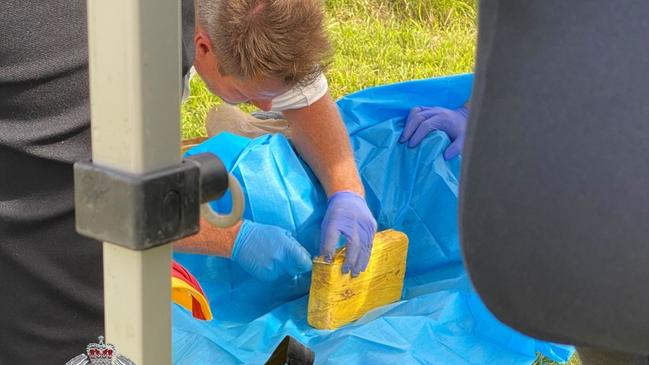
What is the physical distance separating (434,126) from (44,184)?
1.12 m

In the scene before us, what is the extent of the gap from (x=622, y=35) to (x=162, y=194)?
361mm

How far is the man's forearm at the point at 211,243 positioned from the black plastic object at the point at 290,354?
0.56 m

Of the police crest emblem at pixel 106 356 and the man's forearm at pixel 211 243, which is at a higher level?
the police crest emblem at pixel 106 356

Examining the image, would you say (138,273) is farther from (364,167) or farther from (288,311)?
(364,167)

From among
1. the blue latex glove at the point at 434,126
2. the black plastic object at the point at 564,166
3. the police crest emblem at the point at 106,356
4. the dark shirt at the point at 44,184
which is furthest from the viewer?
the blue latex glove at the point at 434,126

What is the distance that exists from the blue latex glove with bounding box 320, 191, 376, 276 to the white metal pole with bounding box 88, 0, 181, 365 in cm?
109

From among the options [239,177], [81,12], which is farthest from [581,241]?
[239,177]

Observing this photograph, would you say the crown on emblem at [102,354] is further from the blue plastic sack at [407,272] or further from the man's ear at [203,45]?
the man's ear at [203,45]

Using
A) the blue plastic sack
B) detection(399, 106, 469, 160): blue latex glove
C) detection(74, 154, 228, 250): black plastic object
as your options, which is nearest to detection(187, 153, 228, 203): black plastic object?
detection(74, 154, 228, 250): black plastic object

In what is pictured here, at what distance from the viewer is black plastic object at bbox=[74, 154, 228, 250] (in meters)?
0.73

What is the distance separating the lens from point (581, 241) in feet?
2.26

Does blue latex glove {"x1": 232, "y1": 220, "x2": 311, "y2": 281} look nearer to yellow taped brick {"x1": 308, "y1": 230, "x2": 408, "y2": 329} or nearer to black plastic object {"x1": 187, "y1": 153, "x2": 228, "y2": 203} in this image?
yellow taped brick {"x1": 308, "y1": 230, "x2": 408, "y2": 329}

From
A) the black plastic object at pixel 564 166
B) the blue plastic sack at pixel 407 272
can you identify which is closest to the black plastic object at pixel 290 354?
the blue plastic sack at pixel 407 272

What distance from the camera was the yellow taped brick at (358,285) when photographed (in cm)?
186
